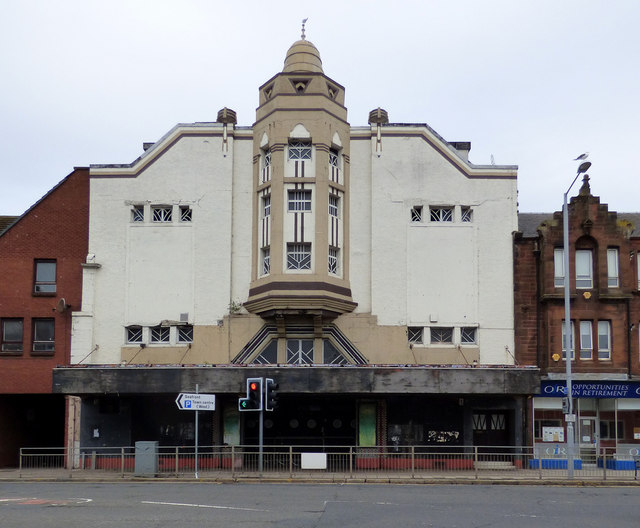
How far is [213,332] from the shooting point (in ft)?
127

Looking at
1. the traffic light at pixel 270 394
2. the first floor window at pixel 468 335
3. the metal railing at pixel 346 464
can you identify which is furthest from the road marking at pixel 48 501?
the first floor window at pixel 468 335

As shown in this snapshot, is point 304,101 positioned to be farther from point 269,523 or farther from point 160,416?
point 269,523

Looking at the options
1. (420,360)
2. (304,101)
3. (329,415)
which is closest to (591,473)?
(420,360)

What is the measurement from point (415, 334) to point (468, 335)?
2344 millimetres

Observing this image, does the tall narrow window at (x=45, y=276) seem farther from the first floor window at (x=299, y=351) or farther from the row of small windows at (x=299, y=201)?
the first floor window at (x=299, y=351)

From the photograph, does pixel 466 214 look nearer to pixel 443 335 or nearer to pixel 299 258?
pixel 443 335

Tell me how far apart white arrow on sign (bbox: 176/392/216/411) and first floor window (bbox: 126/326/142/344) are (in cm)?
720

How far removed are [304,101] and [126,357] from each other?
1376 centimetres

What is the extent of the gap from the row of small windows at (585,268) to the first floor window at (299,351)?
11294 millimetres

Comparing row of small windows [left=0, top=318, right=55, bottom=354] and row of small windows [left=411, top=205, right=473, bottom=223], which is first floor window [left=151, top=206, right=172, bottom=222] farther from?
row of small windows [left=411, top=205, right=473, bottom=223]

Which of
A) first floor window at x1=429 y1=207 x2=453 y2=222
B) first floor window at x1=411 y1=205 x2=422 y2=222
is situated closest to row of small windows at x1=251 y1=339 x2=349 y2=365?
first floor window at x1=411 y1=205 x2=422 y2=222

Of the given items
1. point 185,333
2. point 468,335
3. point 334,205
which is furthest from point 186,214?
point 468,335

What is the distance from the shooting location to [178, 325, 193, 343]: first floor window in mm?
38875

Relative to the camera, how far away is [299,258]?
3766cm
